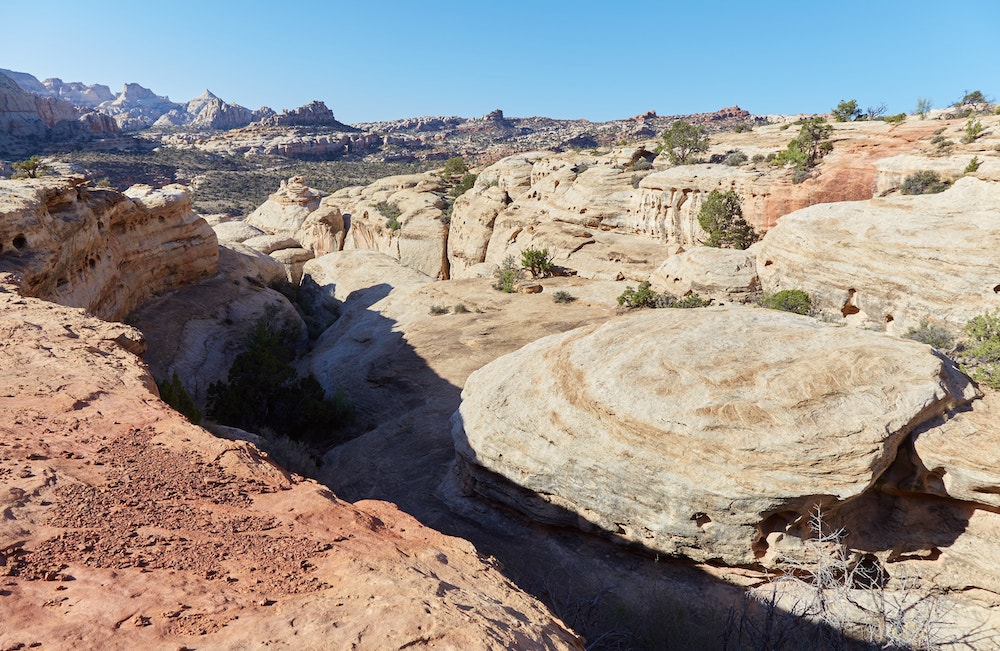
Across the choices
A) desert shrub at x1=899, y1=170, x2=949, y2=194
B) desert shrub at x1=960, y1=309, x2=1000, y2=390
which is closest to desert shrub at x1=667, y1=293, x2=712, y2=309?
desert shrub at x1=960, y1=309, x2=1000, y2=390

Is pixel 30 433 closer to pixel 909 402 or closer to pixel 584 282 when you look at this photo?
pixel 909 402

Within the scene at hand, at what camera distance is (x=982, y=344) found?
12.5 metres

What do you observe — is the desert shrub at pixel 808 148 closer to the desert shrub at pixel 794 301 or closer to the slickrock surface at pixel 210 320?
the desert shrub at pixel 794 301

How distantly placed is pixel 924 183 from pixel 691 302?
31.1 ft

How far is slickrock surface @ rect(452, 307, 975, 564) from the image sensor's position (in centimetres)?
689

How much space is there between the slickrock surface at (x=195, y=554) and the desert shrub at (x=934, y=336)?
14.2m

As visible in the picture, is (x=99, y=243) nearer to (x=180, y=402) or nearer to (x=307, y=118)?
(x=180, y=402)

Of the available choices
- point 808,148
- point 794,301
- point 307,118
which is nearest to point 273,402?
point 794,301

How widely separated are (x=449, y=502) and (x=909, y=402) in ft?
23.2

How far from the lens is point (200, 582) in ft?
Answer: 12.7

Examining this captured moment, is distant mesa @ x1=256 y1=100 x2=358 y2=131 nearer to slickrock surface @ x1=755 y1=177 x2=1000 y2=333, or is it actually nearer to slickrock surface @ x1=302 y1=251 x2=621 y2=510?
slickrock surface @ x1=302 y1=251 x2=621 y2=510

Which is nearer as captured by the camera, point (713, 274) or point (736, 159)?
point (713, 274)

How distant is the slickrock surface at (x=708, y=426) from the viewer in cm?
689

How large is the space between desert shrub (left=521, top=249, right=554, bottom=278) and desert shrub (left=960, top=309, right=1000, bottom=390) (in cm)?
1477
